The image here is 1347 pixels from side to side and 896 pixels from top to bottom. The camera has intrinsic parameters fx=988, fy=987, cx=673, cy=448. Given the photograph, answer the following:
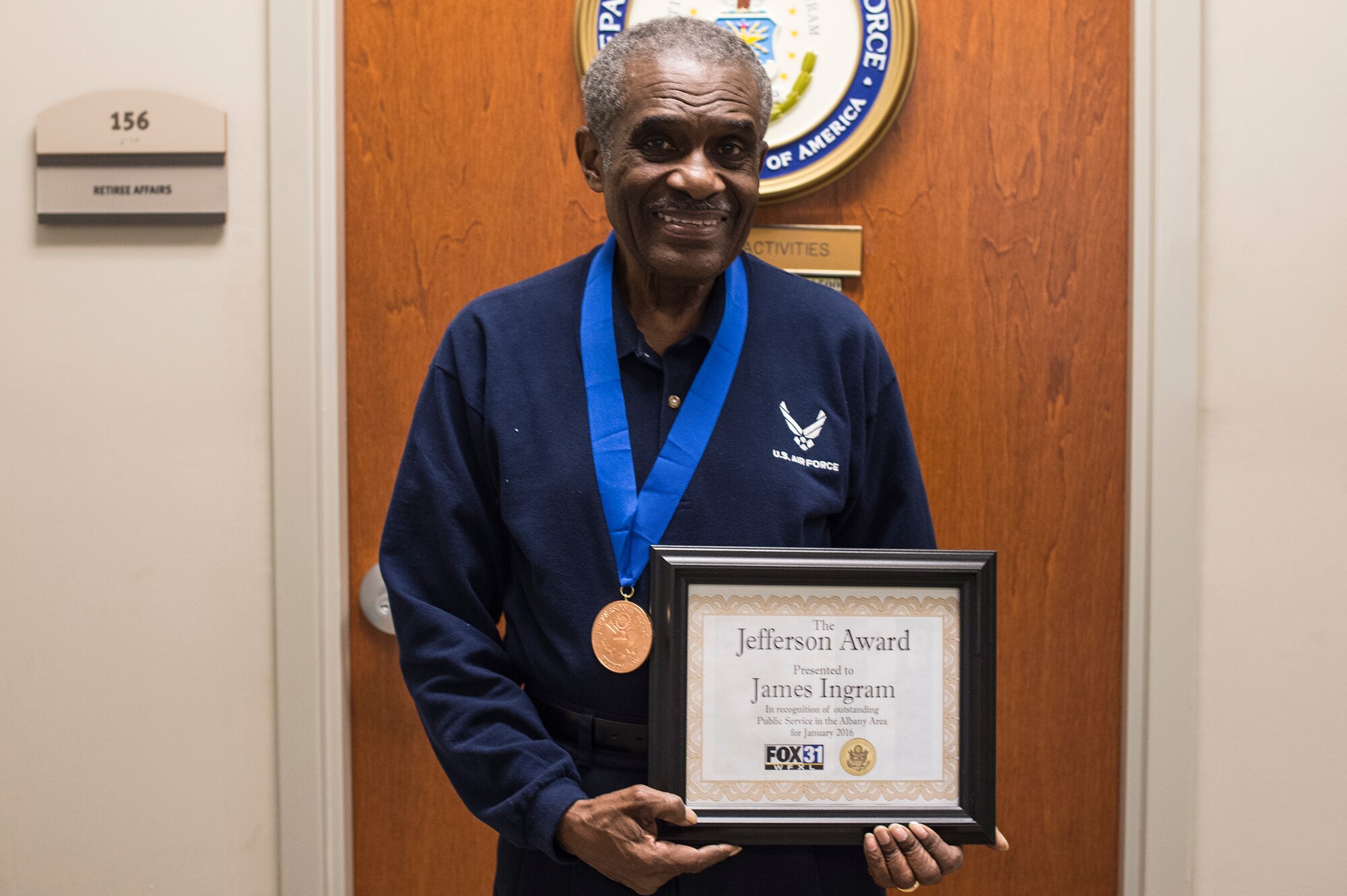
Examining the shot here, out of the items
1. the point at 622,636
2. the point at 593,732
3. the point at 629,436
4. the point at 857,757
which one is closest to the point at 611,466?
the point at 629,436

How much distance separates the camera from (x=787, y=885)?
105 cm

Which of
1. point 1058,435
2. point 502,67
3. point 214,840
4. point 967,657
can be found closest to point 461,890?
point 214,840

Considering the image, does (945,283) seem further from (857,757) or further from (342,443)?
(342,443)

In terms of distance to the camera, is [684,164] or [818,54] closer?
[684,164]

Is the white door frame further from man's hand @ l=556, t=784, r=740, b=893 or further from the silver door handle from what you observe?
man's hand @ l=556, t=784, r=740, b=893

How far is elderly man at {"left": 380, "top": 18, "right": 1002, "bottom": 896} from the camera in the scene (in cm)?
102

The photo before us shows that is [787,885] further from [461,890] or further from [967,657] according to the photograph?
[461,890]

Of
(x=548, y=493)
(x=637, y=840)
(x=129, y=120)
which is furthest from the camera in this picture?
(x=129, y=120)

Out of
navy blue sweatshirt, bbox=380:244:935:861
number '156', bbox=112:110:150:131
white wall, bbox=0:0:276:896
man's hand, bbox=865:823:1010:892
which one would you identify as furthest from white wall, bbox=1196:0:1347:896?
number '156', bbox=112:110:150:131

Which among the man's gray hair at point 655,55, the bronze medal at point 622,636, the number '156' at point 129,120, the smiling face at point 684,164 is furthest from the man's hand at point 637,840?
the number '156' at point 129,120

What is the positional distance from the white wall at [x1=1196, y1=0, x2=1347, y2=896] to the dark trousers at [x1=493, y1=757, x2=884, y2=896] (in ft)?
2.73

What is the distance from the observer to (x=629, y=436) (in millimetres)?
1063

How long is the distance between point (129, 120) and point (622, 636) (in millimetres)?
1183

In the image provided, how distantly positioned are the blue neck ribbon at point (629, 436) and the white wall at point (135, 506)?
2.39 ft
